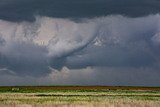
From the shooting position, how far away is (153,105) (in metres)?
54.0

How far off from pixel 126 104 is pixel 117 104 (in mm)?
1310

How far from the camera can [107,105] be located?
52.0 metres

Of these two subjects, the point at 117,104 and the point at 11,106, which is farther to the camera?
the point at 117,104

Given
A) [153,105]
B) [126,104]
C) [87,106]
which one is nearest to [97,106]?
[87,106]

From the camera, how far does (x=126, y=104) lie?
53.8 metres

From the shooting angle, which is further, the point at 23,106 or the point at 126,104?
the point at 126,104

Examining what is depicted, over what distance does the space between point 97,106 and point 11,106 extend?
1062 cm

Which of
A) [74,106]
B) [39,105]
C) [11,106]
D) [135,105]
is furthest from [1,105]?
[135,105]

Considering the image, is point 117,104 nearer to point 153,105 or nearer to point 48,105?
point 153,105

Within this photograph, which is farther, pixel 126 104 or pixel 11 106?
pixel 126 104

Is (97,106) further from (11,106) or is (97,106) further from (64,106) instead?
(11,106)

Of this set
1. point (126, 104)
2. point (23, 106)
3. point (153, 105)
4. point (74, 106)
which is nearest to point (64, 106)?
point (74, 106)

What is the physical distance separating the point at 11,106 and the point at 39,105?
12.3 feet

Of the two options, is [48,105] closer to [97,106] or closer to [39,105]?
[39,105]
